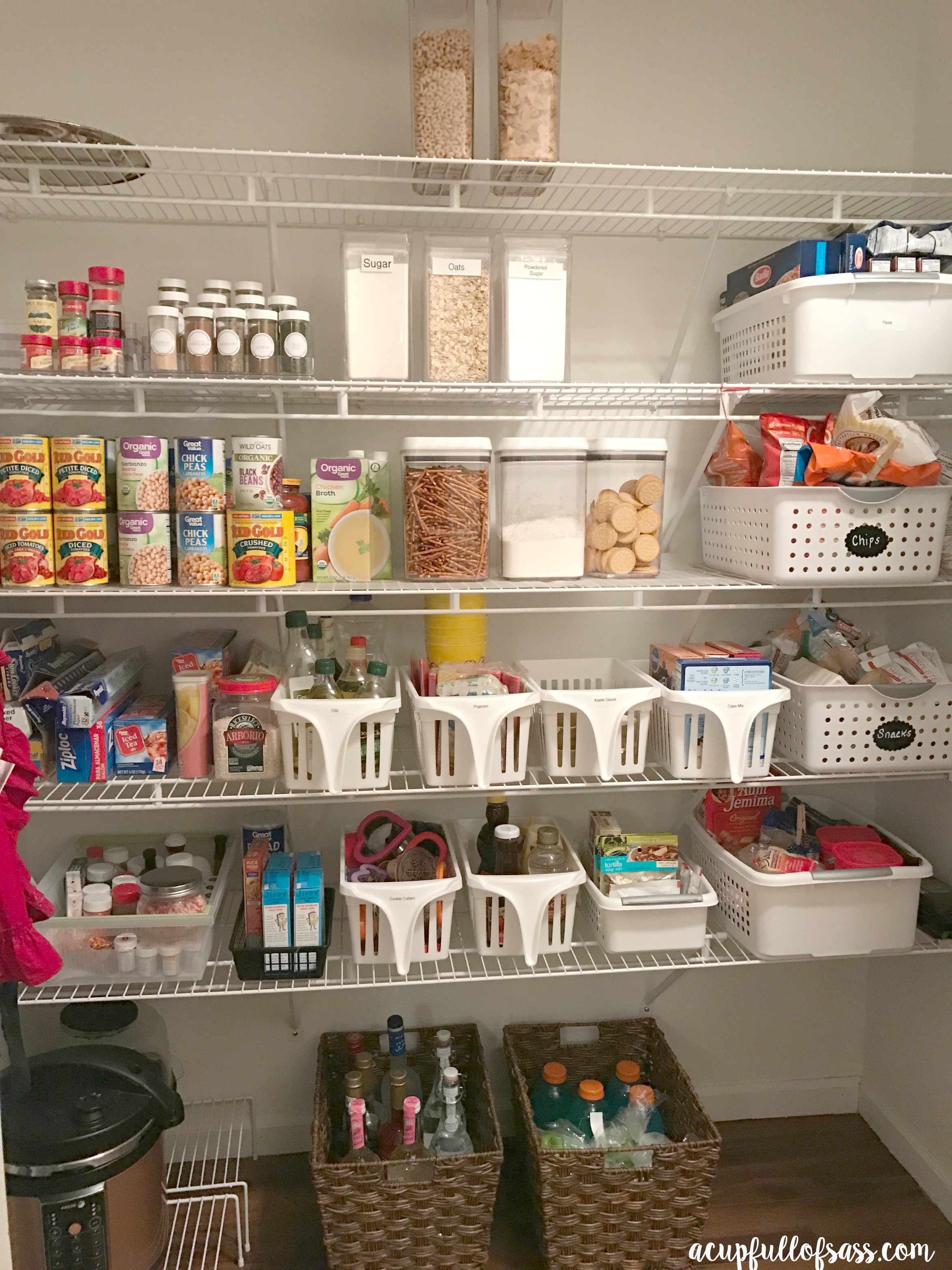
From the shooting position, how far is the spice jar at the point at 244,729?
5.76 ft

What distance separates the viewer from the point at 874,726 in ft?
6.12

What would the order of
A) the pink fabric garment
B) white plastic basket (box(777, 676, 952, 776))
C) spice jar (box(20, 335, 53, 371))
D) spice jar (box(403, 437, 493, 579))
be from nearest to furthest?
1. the pink fabric garment
2. spice jar (box(20, 335, 53, 371))
3. spice jar (box(403, 437, 493, 579))
4. white plastic basket (box(777, 676, 952, 776))

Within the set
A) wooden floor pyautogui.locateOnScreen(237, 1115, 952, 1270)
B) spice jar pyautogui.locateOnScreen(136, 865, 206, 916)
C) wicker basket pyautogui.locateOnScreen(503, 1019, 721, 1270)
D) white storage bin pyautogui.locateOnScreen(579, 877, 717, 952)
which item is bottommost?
wooden floor pyautogui.locateOnScreen(237, 1115, 952, 1270)

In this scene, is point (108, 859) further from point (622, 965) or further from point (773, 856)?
point (773, 856)

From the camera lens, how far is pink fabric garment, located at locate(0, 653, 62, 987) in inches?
58.1

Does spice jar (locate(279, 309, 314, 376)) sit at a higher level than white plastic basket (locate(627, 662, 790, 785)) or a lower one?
higher

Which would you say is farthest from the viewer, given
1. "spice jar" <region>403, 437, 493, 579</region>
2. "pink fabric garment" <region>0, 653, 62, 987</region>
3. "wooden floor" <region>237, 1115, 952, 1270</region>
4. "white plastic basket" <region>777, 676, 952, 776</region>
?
"wooden floor" <region>237, 1115, 952, 1270</region>

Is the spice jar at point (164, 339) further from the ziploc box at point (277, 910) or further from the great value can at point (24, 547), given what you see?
the ziploc box at point (277, 910)

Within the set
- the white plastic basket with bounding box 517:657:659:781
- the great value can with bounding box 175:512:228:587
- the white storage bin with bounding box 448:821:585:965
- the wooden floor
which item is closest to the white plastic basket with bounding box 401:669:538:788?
the white plastic basket with bounding box 517:657:659:781

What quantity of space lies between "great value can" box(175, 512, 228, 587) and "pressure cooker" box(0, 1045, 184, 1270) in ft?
3.08

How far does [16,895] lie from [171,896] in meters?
0.33

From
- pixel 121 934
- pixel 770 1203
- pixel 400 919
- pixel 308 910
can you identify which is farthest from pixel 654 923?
pixel 121 934

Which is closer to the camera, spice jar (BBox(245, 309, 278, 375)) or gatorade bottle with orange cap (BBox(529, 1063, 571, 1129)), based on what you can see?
spice jar (BBox(245, 309, 278, 375))

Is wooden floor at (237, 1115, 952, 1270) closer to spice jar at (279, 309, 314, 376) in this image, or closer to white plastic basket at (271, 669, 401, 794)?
white plastic basket at (271, 669, 401, 794)
